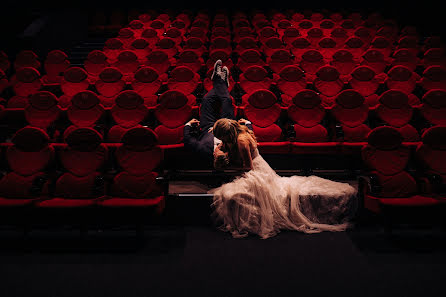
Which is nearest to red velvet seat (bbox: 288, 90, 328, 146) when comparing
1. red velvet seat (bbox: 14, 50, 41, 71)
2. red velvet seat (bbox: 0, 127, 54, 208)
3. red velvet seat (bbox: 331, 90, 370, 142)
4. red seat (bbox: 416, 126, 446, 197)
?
red velvet seat (bbox: 331, 90, 370, 142)

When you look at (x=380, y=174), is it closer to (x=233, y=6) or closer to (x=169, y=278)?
(x=169, y=278)

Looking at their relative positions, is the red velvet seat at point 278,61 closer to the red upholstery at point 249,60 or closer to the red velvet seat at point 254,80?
the red upholstery at point 249,60

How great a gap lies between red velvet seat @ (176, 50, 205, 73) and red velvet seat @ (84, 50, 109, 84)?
1.07 meters

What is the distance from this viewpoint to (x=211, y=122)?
3014 mm

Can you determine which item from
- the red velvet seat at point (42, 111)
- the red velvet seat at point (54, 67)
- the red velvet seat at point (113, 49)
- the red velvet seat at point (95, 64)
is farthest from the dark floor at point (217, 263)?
the red velvet seat at point (113, 49)

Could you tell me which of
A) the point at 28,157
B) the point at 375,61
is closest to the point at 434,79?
the point at 375,61

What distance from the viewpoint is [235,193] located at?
2.30m

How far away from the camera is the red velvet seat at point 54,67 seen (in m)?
4.19

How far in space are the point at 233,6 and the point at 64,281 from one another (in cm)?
Answer: 684

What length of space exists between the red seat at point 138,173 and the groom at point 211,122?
37 centimetres

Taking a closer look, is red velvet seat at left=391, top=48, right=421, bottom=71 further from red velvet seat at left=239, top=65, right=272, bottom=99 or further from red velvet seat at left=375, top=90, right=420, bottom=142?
red velvet seat at left=239, top=65, right=272, bottom=99

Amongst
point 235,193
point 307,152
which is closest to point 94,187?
point 235,193

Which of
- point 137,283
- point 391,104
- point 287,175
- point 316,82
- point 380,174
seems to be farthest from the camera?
point 316,82

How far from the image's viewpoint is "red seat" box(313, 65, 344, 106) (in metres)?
3.67
